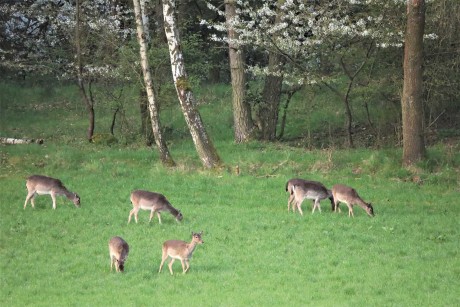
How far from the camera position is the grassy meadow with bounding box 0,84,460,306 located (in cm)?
1540

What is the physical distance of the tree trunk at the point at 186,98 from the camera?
26731 millimetres

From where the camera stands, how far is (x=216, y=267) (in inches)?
663

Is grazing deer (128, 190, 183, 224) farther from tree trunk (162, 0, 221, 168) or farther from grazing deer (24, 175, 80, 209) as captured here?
tree trunk (162, 0, 221, 168)

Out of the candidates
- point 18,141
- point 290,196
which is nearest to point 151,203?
point 290,196

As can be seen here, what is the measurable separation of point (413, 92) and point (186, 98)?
22.9 feet

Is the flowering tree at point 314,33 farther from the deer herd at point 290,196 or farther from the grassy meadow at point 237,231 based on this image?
the deer herd at point 290,196

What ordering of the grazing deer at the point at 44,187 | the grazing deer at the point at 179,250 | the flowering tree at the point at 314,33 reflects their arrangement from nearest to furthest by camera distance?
1. the grazing deer at the point at 179,250
2. the grazing deer at the point at 44,187
3. the flowering tree at the point at 314,33

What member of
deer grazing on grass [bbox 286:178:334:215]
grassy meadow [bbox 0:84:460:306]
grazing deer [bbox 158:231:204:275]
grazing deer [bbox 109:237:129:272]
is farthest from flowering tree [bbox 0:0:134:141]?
grazing deer [bbox 158:231:204:275]

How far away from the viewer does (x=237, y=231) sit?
19609 mm

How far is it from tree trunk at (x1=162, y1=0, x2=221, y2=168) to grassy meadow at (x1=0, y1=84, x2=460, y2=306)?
51 cm

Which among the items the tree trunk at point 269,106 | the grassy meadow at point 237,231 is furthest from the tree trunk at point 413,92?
the tree trunk at point 269,106

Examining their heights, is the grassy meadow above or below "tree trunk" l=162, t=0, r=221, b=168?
below

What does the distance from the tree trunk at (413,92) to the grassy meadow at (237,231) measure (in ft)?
1.98

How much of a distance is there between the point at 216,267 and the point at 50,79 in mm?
33592
